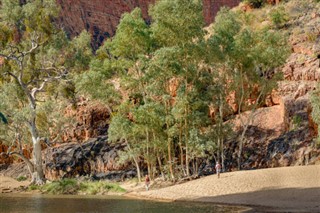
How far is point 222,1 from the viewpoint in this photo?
335 ft

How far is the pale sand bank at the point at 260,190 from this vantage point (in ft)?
67.5

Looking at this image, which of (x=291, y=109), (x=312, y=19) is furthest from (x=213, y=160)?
(x=312, y=19)

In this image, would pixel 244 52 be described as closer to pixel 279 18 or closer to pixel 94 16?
pixel 279 18

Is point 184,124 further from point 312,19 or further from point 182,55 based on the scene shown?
point 312,19

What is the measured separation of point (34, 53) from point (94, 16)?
5005 centimetres

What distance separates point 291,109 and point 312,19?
1772cm

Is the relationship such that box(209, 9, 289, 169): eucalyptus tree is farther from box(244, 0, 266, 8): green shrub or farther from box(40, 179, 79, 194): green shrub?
box(244, 0, 266, 8): green shrub

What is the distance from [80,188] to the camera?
1326 inches

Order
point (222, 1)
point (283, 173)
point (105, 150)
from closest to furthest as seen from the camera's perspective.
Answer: point (283, 173) → point (105, 150) → point (222, 1)

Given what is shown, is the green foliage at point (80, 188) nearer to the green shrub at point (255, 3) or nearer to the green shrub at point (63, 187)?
the green shrub at point (63, 187)

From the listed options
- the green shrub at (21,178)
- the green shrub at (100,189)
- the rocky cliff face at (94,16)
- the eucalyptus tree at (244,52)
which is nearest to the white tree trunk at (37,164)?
the green shrub at (21,178)

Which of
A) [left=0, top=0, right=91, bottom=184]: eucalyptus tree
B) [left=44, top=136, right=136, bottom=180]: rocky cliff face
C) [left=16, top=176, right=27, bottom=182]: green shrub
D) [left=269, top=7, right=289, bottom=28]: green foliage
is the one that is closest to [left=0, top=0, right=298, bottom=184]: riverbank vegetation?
[left=0, top=0, right=91, bottom=184]: eucalyptus tree

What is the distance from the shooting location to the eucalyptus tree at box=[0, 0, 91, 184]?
39344mm

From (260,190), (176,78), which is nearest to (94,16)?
(176,78)
